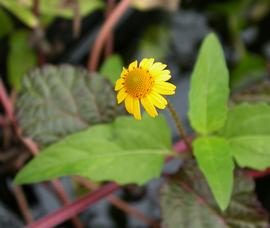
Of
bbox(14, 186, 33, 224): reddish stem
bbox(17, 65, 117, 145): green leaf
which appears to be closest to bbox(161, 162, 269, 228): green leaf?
bbox(17, 65, 117, 145): green leaf

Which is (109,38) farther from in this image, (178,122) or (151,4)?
(178,122)

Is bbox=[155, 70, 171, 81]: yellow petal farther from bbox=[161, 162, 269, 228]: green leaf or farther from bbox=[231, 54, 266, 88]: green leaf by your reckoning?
bbox=[231, 54, 266, 88]: green leaf

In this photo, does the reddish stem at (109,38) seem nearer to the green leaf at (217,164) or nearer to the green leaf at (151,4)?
the green leaf at (151,4)

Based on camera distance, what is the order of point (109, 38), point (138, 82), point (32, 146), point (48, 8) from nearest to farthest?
point (138, 82) < point (32, 146) < point (48, 8) < point (109, 38)

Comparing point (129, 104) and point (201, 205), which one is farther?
point (201, 205)

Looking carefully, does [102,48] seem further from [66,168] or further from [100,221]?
[66,168]

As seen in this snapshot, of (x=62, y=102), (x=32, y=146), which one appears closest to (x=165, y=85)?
(x=62, y=102)
